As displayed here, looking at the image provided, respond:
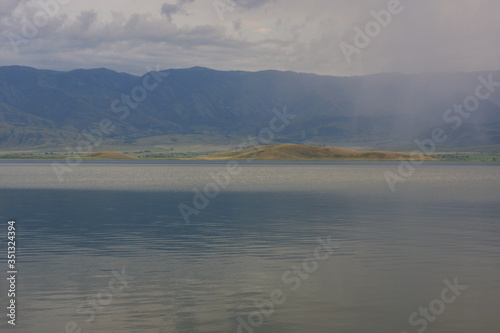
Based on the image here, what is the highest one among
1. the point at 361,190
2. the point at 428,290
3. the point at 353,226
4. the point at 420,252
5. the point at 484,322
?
the point at 361,190

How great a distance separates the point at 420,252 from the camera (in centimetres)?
3775

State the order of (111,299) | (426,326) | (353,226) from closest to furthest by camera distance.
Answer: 1. (426,326)
2. (111,299)
3. (353,226)

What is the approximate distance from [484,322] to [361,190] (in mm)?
73702

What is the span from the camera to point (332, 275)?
3072cm

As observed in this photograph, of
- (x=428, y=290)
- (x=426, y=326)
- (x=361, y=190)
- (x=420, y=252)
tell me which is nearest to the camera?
(x=426, y=326)

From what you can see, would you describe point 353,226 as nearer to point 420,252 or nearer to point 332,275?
point 420,252

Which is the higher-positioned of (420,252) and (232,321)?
(420,252)

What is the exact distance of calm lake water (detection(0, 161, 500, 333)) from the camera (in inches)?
909

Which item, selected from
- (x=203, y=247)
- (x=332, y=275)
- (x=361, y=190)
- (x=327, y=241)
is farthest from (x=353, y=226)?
(x=361, y=190)

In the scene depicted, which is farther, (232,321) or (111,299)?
(111,299)

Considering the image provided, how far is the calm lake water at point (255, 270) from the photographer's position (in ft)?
75.7

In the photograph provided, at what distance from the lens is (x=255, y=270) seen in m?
31.6

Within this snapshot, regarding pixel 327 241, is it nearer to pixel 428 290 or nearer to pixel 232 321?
pixel 428 290

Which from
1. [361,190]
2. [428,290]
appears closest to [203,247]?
[428,290]
